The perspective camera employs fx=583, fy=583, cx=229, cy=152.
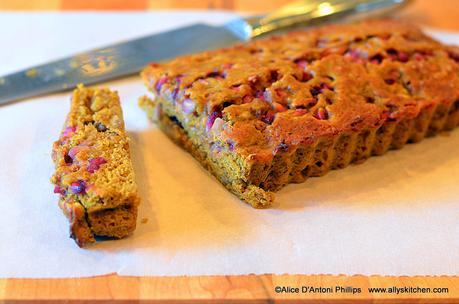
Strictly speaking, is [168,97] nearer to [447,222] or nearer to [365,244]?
[365,244]

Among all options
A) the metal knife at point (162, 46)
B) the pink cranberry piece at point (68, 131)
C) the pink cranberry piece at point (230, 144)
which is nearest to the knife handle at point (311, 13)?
the metal knife at point (162, 46)

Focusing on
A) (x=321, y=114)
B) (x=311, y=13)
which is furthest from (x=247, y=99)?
(x=311, y=13)

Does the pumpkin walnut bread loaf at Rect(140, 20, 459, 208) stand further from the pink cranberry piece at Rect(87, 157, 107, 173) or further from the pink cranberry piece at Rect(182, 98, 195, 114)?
the pink cranberry piece at Rect(87, 157, 107, 173)

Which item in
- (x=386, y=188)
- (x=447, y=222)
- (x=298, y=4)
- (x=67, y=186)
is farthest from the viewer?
(x=298, y=4)

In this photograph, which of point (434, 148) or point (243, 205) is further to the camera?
point (434, 148)

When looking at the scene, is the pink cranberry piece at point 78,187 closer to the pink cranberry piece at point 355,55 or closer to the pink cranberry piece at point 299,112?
the pink cranberry piece at point 299,112

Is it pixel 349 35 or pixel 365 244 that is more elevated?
pixel 349 35

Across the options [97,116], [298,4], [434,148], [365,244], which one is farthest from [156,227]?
[298,4]
